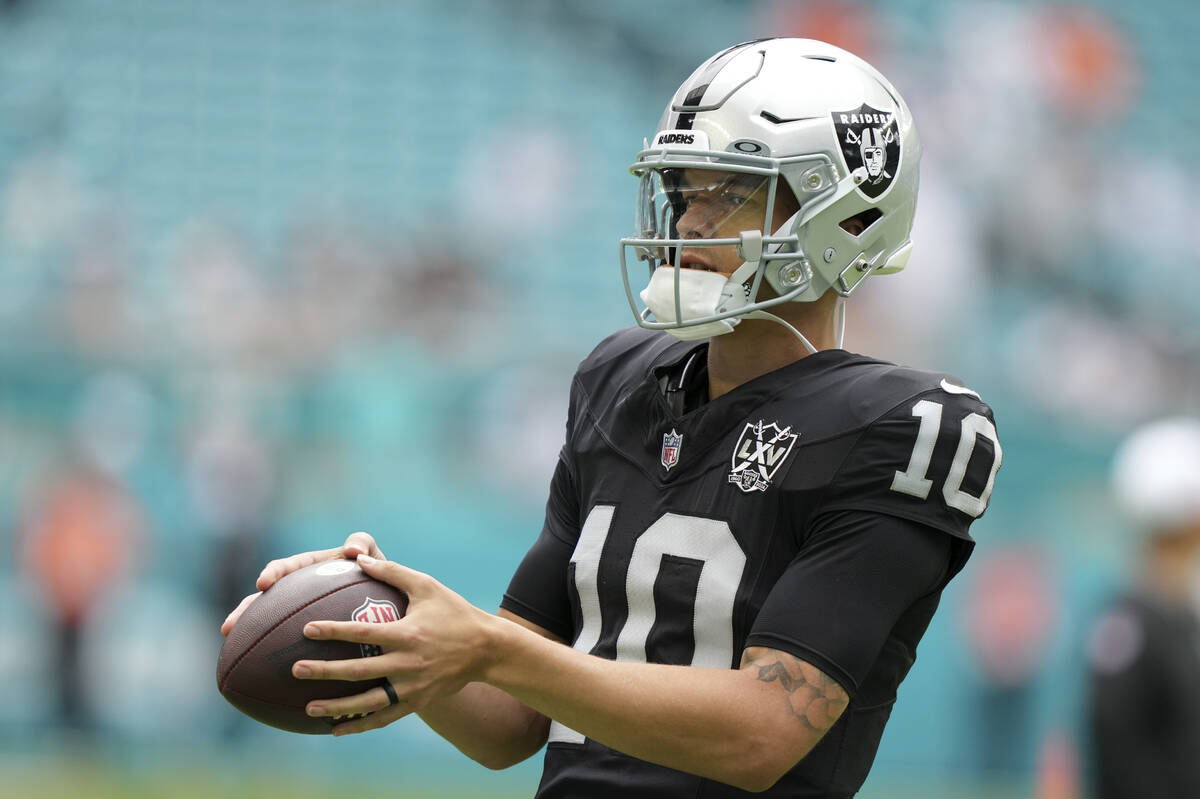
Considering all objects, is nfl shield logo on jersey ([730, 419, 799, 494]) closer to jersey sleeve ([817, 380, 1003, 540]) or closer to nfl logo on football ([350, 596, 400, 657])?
jersey sleeve ([817, 380, 1003, 540])

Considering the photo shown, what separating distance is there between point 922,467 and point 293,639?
81 centimetres

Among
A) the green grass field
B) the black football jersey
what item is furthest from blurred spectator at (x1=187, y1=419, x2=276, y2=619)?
the black football jersey

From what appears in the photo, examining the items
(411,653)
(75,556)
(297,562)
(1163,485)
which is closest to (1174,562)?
(1163,485)

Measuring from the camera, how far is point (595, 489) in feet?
6.93

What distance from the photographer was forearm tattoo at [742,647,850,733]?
1.76m

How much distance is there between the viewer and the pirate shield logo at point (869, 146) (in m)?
2.07

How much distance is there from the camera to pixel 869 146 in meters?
2.08

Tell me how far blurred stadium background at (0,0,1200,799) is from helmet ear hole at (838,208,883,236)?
540 cm

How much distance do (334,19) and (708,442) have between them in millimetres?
7890

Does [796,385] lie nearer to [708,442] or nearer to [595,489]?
[708,442]

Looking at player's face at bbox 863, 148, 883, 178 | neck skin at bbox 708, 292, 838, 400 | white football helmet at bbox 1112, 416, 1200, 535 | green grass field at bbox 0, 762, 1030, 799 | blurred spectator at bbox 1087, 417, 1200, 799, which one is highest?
player's face at bbox 863, 148, 883, 178

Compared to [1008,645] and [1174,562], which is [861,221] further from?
[1008,645]

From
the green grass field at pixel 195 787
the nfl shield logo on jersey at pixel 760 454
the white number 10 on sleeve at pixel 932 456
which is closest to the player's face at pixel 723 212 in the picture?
the nfl shield logo on jersey at pixel 760 454

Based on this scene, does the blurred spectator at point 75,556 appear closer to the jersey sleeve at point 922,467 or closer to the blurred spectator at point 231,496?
the blurred spectator at point 231,496
